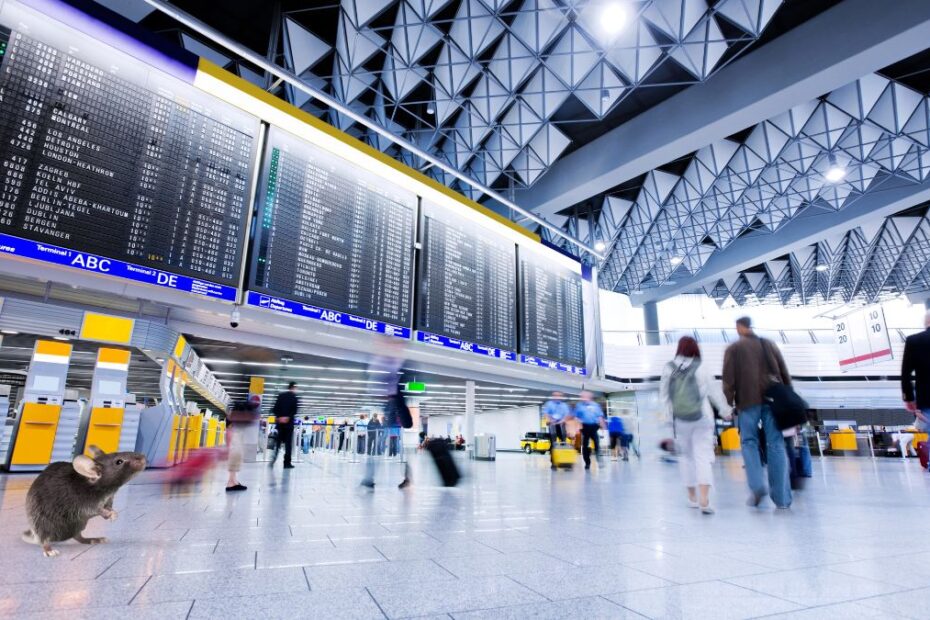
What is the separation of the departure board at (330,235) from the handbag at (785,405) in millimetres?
7683

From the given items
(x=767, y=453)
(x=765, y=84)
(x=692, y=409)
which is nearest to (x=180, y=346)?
(x=692, y=409)

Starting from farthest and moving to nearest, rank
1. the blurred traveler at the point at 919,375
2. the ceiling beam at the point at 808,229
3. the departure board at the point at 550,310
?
the ceiling beam at the point at 808,229, the departure board at the point at 550,310, the blurred traveler at the point at 919,375

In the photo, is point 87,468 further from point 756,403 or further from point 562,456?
point 562,456

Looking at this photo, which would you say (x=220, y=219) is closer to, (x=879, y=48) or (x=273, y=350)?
(x=273, y=350)

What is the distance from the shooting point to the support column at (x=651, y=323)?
31.9 metres

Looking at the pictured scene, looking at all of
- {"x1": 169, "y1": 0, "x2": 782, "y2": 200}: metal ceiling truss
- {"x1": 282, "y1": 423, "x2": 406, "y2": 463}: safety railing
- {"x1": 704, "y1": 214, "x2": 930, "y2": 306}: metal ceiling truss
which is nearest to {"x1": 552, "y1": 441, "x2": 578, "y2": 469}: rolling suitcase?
{"x1": 282, "y1": 423, "x2": 406, "y2": 463}: safety railing

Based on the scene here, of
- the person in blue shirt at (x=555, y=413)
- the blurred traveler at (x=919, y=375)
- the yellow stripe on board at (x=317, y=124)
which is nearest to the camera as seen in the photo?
the blurred traveler at (x=919, y=375)

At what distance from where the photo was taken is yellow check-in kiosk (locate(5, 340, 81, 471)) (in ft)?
26.8

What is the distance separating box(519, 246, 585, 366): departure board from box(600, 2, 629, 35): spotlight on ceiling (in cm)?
655

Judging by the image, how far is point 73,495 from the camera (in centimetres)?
267

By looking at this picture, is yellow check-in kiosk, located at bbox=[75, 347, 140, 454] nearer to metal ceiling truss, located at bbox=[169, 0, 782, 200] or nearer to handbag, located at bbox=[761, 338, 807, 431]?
metal ceiling truss, located at bbox=[169, 0, 782, 200]

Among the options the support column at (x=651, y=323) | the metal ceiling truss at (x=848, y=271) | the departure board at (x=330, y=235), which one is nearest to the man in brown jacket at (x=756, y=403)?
the departure board at (x=330, y=235)

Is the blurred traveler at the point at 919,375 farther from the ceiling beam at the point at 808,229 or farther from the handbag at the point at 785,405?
the ceiling beam at the point at 808,229

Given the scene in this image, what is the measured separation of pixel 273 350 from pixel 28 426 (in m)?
4.90
